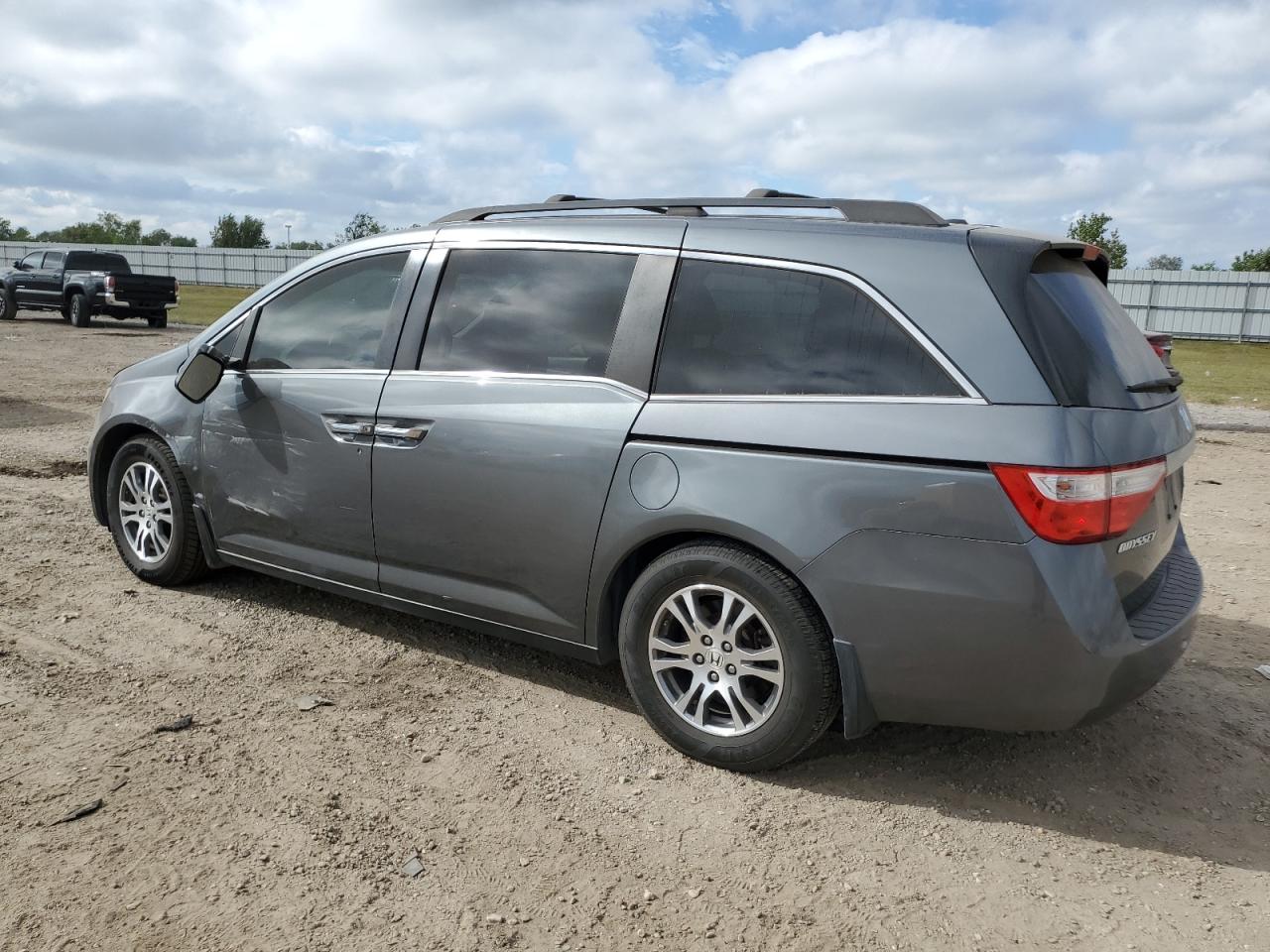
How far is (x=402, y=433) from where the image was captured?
409 centimetres

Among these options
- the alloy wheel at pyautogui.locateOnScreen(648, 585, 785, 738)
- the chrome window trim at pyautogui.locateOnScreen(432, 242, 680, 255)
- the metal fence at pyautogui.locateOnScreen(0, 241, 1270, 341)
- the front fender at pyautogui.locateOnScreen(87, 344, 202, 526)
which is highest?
the metal fence at pyautogui.locateOnScreen(0, 241, 1270, 341)

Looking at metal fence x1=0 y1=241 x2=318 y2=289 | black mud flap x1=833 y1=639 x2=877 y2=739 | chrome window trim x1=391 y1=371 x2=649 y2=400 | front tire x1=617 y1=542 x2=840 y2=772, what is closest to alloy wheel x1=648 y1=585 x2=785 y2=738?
front tire x1=617 y1=542 x2=840 y2=772

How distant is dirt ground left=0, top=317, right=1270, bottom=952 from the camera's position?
107 inches

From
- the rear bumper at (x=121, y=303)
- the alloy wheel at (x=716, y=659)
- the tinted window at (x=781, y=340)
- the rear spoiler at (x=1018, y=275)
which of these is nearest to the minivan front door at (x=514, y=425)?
the tinted window at (x=781, y=340)

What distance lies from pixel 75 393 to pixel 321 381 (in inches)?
382

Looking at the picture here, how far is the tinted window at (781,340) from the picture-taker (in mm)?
3189

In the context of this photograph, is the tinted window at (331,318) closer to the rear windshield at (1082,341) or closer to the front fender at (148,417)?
the front fender at (148,417)

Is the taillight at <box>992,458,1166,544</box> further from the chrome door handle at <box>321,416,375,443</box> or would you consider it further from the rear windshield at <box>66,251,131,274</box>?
the rear windshield at <box>66,251,131,274</box>

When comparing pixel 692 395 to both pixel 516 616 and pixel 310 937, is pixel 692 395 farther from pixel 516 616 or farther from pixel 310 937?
pixel 310 937

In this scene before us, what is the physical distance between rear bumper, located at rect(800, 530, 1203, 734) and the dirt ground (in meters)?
0.41

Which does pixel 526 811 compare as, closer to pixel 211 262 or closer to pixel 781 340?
pixel 781 340

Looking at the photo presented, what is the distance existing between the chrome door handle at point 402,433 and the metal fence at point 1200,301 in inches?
1183

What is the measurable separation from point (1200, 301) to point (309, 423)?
32.2 meters

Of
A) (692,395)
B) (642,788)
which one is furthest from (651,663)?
(692,395)
